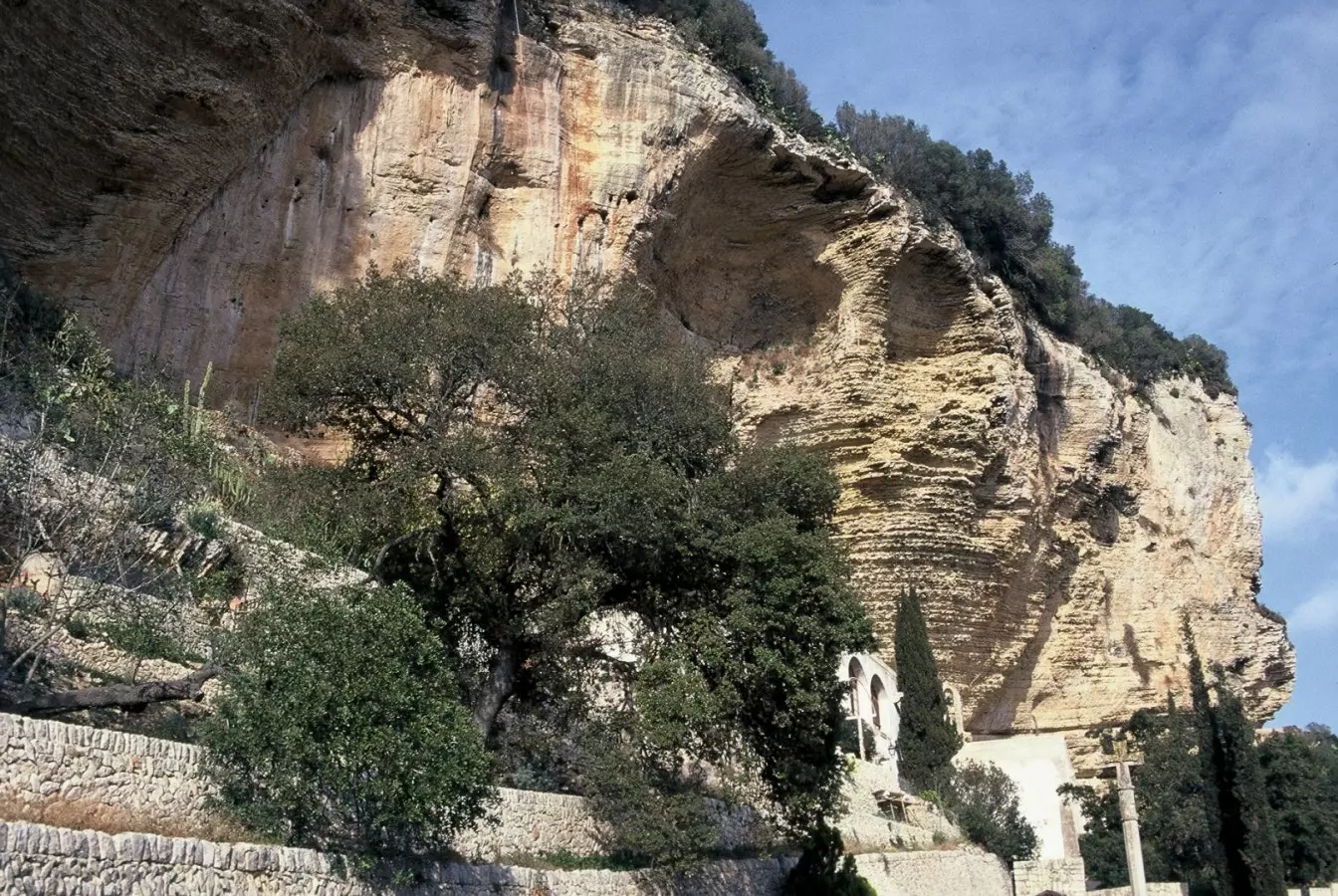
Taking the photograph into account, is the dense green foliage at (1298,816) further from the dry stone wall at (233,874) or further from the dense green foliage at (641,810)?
the dry stone wall at (233,874)

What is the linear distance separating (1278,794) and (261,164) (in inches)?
1086

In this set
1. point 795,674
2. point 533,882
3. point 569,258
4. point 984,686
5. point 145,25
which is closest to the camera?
point 533,882

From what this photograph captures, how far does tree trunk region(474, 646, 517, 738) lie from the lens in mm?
15469

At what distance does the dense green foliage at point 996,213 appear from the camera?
115ft

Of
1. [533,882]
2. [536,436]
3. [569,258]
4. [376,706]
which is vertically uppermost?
[569,258]

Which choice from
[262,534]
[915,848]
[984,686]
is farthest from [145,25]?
[984,686]

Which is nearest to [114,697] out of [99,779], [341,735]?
[99,779]

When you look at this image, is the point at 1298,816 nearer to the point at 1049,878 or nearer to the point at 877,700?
the point at 1049,878

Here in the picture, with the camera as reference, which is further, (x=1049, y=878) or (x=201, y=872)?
(x=1049, y=878)

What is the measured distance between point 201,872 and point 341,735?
179 centimetres

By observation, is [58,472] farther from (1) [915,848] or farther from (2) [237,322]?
(1) [915,848]

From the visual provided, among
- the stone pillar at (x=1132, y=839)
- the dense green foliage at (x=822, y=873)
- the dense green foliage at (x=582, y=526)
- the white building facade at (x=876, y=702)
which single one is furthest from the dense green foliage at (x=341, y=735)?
the white building facade at (x=876, y=702)

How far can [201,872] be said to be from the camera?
9.31m

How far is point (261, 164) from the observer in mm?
25000
